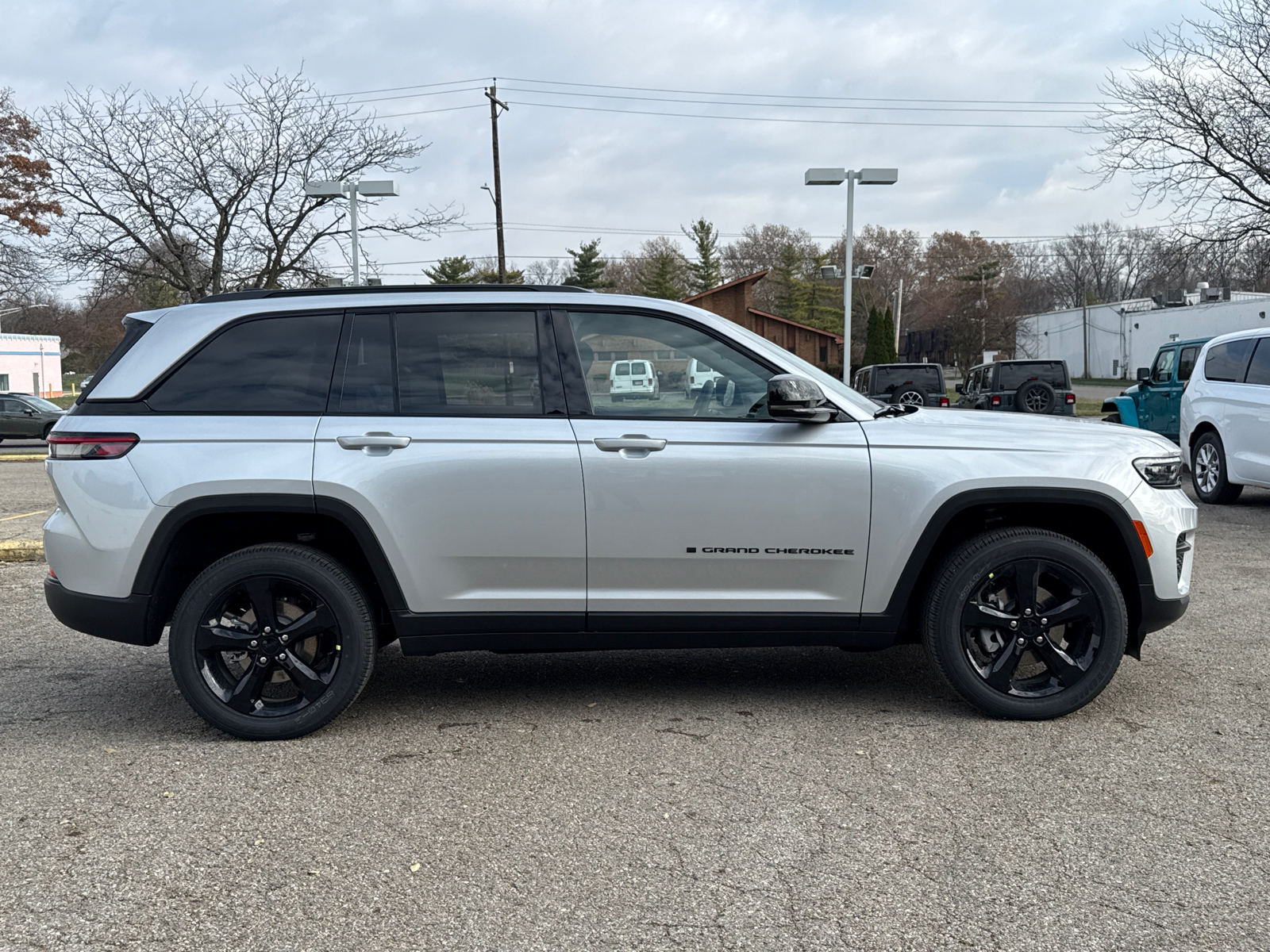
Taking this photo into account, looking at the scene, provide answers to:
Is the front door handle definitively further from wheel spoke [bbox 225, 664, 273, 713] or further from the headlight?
the headlight

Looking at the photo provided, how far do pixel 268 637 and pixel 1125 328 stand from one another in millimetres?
65518

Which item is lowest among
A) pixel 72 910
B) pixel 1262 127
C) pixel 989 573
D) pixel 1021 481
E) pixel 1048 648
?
pixel 72 910

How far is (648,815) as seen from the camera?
3604mm

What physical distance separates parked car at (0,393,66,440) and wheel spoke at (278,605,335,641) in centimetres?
2852

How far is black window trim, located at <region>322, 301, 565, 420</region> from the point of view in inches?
174

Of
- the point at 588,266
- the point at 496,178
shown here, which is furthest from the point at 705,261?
the point at 496,178

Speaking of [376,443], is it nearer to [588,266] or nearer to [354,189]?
[354,189]

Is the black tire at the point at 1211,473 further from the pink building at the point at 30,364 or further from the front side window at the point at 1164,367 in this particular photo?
the pink building at the point at 30,364

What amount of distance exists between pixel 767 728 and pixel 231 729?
220cm

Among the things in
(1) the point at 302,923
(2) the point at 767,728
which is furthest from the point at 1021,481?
(1) the point at 302,923

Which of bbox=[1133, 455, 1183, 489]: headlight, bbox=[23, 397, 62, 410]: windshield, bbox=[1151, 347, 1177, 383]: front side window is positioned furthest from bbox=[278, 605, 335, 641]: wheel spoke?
bbox=[23, 397, 62, 410]: windshield

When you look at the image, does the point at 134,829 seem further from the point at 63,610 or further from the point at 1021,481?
the point at 1021,481

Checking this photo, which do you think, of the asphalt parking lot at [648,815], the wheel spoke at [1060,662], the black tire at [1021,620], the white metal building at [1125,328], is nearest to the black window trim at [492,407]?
the asphalt parking lot at [648,815]

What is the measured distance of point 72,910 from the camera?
2998 millimetres
